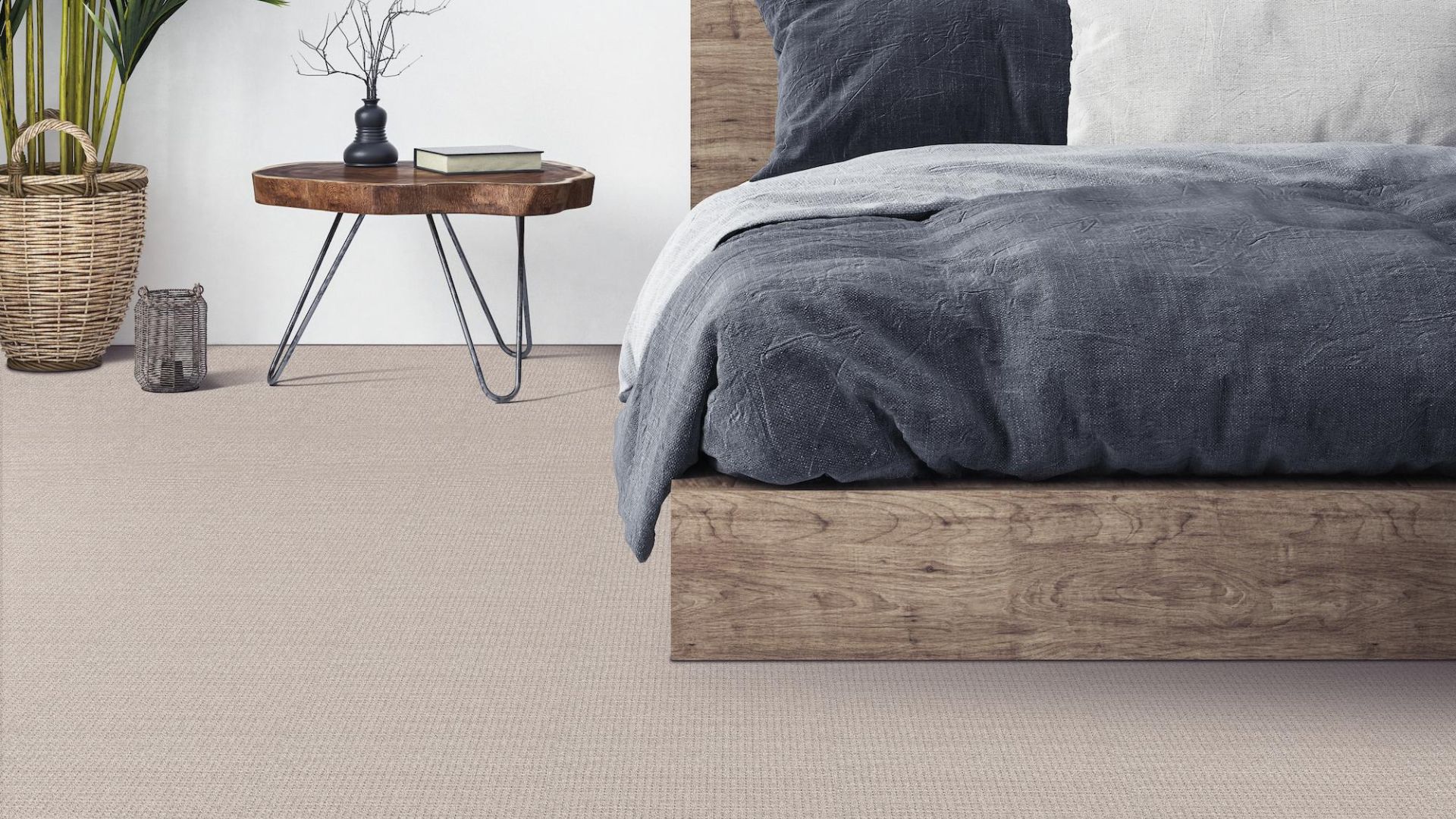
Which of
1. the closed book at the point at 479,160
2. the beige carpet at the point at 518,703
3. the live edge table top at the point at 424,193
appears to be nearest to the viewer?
the beige carpet at the point at 518,703

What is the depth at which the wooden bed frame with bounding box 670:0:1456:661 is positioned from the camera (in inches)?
62.6

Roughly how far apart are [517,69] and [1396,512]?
2619mm

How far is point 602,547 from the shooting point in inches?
86.6

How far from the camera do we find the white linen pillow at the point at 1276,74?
8.50 feet

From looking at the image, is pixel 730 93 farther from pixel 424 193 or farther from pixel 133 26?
pixel 133 26

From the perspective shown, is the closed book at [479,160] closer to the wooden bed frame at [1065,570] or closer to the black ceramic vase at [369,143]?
the black ceramic vase at [369,143]

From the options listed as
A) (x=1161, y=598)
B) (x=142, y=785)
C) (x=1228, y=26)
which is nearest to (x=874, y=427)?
(x=1161, y=598)

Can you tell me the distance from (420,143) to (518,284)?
59 cm

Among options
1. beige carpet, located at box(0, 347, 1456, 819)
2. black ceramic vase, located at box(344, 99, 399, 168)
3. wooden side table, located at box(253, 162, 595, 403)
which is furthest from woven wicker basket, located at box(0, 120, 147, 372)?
beige carpet, located at box(0, 347, 1456, 819)

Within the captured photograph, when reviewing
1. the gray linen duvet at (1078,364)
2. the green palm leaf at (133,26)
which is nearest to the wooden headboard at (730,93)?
the green palm leaf at (133,26)

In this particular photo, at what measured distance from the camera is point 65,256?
127 inches

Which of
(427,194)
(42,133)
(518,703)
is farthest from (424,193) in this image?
(518,703)

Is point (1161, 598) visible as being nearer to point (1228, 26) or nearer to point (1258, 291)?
point (1258, 291)

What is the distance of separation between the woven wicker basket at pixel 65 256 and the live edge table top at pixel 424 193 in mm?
446
